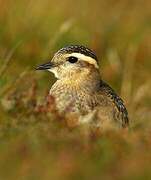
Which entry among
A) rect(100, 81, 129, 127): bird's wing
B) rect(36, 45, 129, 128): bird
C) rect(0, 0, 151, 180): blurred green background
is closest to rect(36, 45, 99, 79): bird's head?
rect(36, 45, 129, 128): bird

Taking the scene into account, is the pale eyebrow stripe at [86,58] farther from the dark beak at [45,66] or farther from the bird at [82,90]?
the dark beak at [45,66]

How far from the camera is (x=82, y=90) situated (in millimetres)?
10164

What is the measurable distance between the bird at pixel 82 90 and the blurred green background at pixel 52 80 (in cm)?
23

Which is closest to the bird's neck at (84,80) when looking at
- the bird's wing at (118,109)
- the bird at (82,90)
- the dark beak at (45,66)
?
the bird at (82,90)

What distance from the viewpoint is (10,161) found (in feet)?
25.1

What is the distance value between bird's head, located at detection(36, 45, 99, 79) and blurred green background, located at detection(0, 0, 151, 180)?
0.29m

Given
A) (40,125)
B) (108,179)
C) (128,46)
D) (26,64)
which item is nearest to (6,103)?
(40,125)

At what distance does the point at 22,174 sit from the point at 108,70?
25.7 feet

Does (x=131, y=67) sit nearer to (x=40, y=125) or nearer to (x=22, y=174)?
(x=40, y=125)

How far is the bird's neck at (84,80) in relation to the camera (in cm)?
1025

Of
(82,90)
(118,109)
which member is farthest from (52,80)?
(118,109)

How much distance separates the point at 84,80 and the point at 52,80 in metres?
3.78

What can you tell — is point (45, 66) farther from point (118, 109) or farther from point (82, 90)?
point (118, 109)

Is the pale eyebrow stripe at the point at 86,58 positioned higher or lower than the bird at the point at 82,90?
higher
